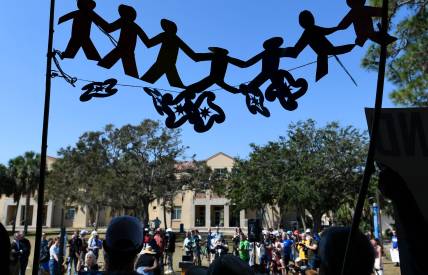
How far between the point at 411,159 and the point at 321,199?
34.3 meters

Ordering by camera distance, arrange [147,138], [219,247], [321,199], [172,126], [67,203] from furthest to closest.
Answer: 1. [67,203]
2. [147,138]
3. [321,199]
4. [219,247]
5. [172,126]

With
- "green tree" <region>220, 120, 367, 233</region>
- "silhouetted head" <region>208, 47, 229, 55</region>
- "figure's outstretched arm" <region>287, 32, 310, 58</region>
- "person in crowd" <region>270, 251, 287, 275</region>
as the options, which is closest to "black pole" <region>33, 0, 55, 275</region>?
"silhouetted head" <region>208, 47, 229, 55</region>

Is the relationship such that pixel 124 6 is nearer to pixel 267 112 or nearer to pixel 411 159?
pixel 267 112

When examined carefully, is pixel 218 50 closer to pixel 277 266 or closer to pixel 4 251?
pixel 4 251

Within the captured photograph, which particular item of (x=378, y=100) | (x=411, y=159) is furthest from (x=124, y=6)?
(x=411, y=159)

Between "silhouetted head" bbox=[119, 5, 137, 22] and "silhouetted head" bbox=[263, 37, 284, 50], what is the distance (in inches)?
25.4

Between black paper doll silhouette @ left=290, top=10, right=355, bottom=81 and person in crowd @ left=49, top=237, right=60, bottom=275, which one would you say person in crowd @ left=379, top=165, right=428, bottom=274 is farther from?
person in crowd @ left=49, top=237, right=60, bottom=275

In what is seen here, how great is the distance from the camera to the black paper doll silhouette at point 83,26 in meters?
2.08

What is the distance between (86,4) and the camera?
208 centimetres

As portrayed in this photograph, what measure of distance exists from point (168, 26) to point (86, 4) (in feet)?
1.31

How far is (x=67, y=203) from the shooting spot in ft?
148

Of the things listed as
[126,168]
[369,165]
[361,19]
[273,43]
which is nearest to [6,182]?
[126,168]

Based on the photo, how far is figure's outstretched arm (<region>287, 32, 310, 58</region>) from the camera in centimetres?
204

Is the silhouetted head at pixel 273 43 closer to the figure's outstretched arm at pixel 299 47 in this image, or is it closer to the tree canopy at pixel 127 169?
the figure's outstretched arm at pixel 299 47
